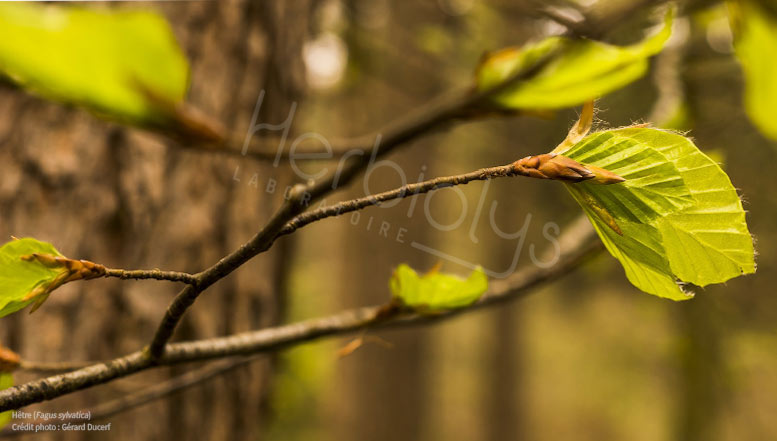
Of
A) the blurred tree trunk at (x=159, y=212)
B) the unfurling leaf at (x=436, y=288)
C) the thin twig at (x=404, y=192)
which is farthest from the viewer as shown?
the blurred tree trunk at (x=159, y=212)

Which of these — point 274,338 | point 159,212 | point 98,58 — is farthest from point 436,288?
point 159,212

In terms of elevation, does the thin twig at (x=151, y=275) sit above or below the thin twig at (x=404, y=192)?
below

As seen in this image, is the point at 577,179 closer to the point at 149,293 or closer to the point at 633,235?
the point at 633,235

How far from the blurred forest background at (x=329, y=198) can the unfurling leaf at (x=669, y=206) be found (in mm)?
39

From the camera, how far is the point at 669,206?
214 mm

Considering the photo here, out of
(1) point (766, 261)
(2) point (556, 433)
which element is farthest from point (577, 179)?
(2) point (556, 433)

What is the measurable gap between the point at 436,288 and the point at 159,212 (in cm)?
58

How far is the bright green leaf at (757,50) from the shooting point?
381 millimetres

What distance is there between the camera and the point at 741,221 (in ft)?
0.69

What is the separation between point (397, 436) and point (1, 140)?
8.04 feet

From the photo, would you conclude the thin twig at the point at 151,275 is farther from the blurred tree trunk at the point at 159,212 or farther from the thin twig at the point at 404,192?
the blurred tree trunk at the point at 159,212

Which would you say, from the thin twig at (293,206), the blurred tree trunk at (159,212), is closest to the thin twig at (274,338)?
the thin twig at (293,206)

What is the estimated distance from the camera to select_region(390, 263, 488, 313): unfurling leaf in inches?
13.1

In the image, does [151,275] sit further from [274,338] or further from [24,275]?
[274,338]
